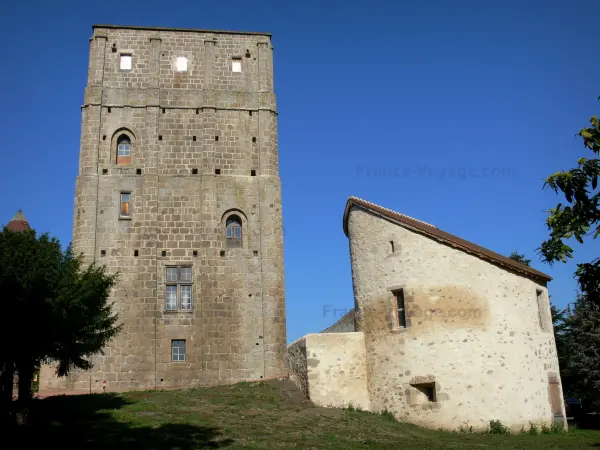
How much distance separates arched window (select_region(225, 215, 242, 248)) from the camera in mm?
28891

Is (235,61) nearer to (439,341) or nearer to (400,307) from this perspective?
(400,307)

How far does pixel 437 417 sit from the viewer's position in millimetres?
19250

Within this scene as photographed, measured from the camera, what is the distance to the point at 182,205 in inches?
1138

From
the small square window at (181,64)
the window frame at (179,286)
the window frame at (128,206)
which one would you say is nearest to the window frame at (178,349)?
the window frame at (179,286)

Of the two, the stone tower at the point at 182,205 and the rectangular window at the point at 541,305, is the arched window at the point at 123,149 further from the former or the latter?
the rectangular window at the point at 541,305

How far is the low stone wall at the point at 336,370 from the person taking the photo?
69.6 feet

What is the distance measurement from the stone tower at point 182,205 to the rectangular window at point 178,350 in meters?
0.04

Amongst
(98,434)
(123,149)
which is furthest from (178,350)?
(98,434)

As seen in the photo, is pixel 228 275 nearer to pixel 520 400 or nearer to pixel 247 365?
pixel 247 365

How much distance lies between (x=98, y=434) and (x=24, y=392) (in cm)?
251

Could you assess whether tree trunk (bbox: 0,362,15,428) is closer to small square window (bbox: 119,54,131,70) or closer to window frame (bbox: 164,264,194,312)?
window frame (bbox: 164,264,194,312)

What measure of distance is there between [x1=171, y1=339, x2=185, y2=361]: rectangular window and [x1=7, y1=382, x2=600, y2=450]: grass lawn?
15.5 feet

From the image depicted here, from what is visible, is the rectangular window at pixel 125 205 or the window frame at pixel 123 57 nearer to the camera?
the rectangular window at pixel 125 205

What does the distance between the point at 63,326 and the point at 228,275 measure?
481 inches
